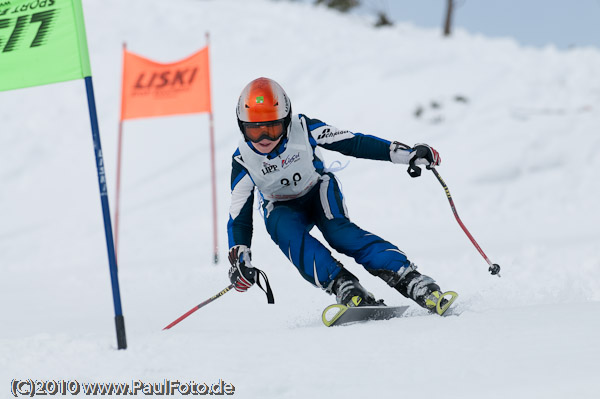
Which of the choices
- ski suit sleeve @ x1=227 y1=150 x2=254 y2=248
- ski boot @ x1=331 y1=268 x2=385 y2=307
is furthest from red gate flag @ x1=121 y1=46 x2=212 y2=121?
ski boot @ x1=331 y1=268 x2=385 y2=307

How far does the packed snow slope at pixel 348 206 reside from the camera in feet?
9.27

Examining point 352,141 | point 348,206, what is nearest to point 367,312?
point 352,141

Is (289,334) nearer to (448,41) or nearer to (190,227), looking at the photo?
(190,227)

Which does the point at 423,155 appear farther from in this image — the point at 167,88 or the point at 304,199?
the point at 167,88

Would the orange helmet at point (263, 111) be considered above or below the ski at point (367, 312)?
above

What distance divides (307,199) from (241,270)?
0.70 metres

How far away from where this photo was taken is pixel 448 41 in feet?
61.8

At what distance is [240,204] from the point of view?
413 cm

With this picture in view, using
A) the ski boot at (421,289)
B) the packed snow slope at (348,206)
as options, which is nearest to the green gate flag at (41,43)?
the packed snow slope at (348,206)

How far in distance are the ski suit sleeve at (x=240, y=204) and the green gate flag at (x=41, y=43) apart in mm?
1131

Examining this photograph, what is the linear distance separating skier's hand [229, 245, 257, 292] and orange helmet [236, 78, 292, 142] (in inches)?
28.3

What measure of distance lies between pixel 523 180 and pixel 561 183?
0.63 meters

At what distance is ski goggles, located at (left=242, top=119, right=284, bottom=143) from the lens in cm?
381

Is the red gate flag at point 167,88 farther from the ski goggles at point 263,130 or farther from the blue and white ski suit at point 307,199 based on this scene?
the ski goggles at point 263,130
